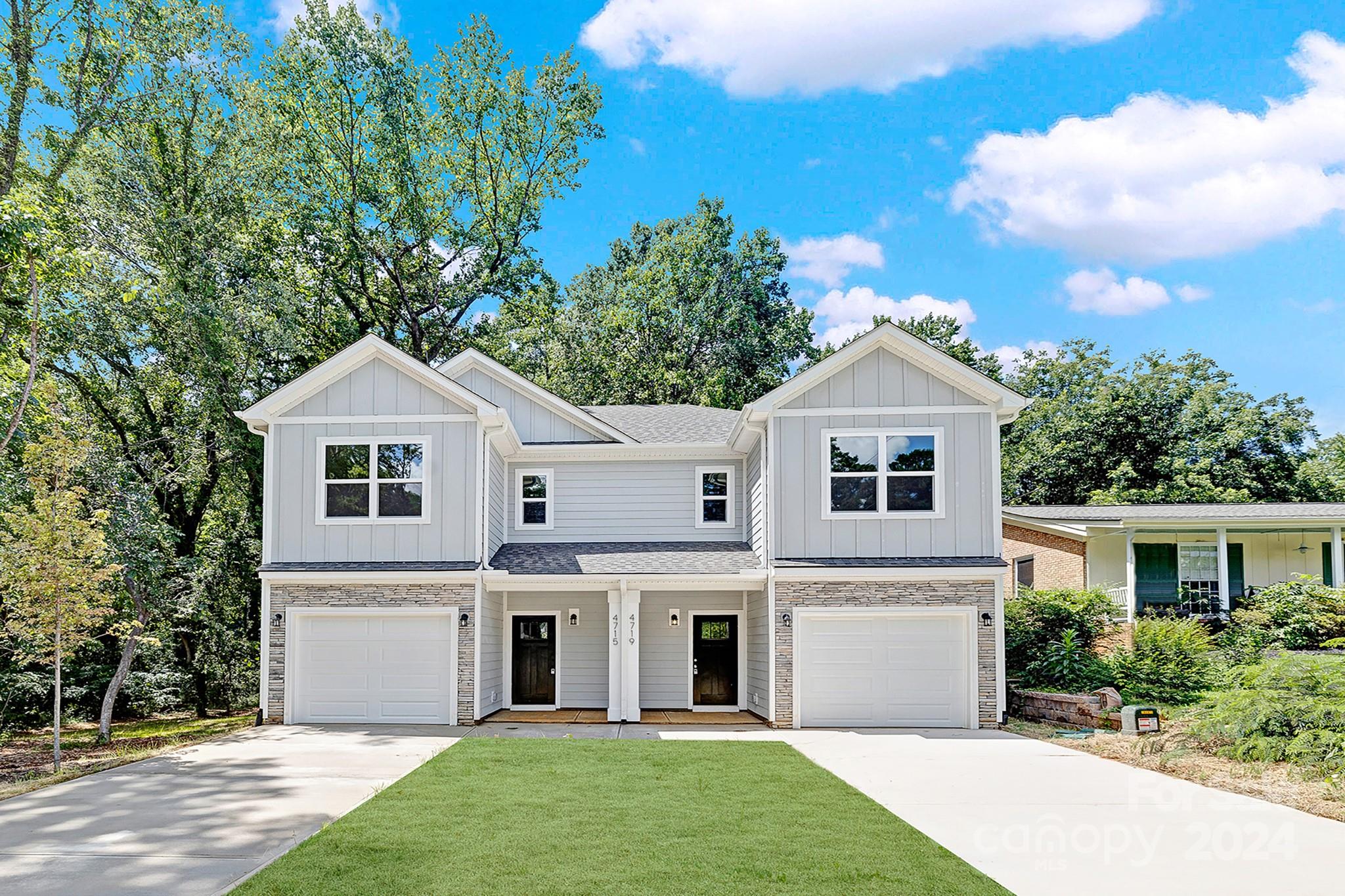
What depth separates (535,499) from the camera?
1845cm

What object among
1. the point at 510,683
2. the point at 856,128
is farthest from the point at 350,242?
the point at 856,128

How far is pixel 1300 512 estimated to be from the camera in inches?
Result: 799

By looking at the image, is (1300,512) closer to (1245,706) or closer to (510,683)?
(1245,706)

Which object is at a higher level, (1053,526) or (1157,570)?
(1053,526)

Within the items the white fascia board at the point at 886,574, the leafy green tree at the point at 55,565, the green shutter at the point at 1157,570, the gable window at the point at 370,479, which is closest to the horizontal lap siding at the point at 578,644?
the gable window at the point at 370,479

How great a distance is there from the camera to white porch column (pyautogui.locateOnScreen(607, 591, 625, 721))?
52.3 ft

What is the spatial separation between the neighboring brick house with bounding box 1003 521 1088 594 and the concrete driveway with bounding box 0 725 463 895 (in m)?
15.0

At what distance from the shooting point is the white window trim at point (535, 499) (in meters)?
18.3

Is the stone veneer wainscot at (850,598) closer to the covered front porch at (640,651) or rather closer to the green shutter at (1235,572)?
the covered front porch at (640,651)

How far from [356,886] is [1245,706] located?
11.0 meters

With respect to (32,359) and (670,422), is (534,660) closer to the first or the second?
(670,422)

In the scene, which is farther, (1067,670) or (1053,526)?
(1053,526)

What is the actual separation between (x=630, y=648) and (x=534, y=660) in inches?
105

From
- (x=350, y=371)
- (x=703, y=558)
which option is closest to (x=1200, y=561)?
(x=703, y=558)
